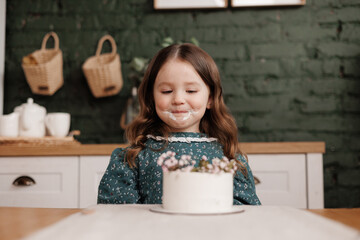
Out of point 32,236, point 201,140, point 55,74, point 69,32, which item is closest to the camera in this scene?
Result: point 32,236

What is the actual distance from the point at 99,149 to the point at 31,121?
1.58 ft

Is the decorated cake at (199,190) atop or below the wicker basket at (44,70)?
below

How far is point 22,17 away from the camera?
2.65 meters

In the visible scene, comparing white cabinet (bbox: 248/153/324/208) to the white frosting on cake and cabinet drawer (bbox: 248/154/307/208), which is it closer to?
cabinet drawer (bbox: 248/154/307/208)

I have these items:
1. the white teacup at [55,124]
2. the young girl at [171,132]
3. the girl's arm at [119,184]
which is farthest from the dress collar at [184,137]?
the white teacup at [55,124]

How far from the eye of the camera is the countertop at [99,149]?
1898 millimetres

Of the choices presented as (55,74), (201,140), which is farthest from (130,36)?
(201,140)

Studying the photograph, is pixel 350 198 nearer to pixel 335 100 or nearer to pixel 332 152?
pixel 332 152

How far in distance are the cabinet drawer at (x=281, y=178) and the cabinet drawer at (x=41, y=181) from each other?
2.89 ft

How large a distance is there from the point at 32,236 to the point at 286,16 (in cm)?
245

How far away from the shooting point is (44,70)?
238cm

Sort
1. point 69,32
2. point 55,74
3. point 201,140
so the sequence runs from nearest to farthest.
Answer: point 201,140 < point 55,74 < point 69,32

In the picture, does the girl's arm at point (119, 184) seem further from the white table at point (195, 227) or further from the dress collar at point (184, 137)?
the white table at point (195, 227)

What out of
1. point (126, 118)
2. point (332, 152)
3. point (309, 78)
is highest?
point (309, 78)
